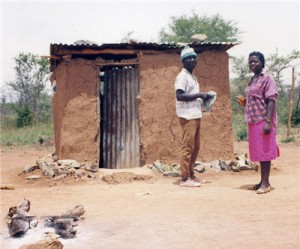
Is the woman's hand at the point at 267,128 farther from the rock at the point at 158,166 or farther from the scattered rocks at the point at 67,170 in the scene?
the scattered rocks at the point at 67,170

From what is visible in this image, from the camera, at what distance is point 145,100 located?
25.3ft

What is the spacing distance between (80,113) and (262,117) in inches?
148

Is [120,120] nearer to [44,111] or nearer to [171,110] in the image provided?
[171,110]

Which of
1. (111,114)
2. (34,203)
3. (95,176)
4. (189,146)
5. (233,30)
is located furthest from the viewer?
(233,30)

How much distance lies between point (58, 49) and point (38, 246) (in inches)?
205

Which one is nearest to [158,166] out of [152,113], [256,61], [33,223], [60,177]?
[152,113]

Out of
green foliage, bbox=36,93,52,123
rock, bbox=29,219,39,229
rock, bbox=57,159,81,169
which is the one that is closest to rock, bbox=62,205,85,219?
rock, bbox=29,219,39,229

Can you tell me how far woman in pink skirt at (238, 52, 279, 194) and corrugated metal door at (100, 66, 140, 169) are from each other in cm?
318

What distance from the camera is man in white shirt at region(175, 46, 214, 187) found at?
575cm

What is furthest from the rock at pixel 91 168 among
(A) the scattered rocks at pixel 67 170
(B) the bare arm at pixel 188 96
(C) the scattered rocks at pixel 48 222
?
(C) the scattered rocks at pixel 48 222

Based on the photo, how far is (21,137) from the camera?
50.1 ft

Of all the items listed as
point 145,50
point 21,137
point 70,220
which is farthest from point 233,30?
point 70,220

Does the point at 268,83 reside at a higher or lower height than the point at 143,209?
higher

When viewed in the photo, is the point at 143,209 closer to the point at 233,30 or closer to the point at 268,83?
the point at 268,83
